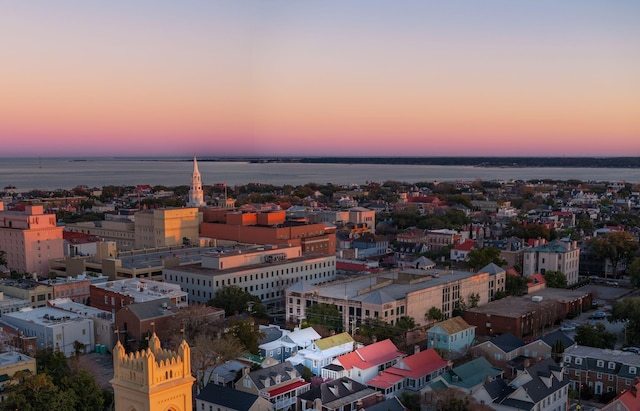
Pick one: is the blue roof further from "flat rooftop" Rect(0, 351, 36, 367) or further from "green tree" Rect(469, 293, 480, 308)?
"green tree" Rect(469, 293, 480, 308)

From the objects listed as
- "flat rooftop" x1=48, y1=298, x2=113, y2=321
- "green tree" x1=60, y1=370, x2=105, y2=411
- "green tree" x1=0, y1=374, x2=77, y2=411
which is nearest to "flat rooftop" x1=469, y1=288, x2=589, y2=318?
"flat rooftop" x1=48, y1=298, x2=113, y2=321

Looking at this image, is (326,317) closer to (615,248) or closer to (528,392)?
(528,392)

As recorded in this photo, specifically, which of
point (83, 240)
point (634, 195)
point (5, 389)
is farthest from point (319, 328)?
point (634, 195)

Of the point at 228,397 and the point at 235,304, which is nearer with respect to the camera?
the point at 228,397

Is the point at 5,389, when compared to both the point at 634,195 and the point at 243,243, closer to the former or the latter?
the point at 243,243

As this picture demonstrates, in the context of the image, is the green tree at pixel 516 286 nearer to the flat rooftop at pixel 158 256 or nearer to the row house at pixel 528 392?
the row house at pixel 528 392

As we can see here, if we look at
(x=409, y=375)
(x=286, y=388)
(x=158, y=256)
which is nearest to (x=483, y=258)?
(x=409, y=375)
